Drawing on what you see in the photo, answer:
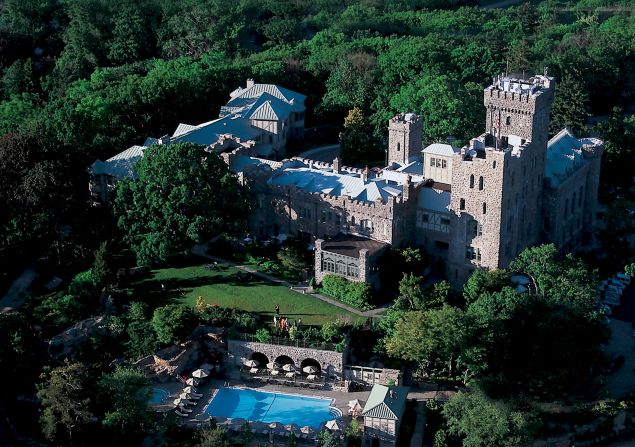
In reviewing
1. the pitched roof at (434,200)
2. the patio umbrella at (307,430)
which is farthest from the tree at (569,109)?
the patio umbrella at (307,430)

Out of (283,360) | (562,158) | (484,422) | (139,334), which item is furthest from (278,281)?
(562,158)

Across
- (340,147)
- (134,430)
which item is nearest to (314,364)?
(134,430)

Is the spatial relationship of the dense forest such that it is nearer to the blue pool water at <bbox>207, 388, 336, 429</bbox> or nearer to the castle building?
the castle building

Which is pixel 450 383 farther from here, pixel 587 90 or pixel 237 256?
pixel 587 90

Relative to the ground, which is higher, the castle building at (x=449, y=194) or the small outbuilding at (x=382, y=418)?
the castle building at (x=449, y=194)

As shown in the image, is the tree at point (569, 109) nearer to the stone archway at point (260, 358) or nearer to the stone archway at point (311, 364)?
the stone archway at point (311, 364)

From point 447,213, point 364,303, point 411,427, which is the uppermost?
point 447,213
